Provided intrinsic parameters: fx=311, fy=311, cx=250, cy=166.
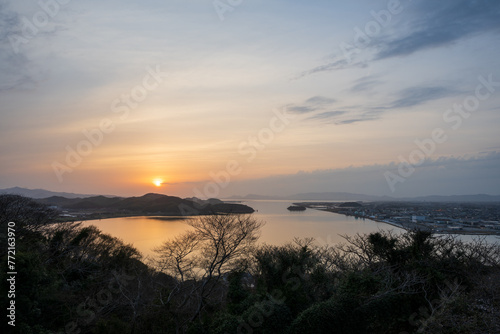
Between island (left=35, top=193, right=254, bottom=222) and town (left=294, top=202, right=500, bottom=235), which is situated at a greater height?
island (left=35, top=193, right=254, bottom=222)

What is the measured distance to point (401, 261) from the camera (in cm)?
1174

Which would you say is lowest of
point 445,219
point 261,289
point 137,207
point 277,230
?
point 277,230

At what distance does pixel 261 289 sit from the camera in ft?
36.4

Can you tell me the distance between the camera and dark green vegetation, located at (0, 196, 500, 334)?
7.77 meters

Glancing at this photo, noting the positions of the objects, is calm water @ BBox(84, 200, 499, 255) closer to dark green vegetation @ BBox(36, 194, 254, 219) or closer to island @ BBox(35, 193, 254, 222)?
island @ BBox(35, 193, 254, 222)

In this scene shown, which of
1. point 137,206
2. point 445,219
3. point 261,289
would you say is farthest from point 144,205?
point 261,289

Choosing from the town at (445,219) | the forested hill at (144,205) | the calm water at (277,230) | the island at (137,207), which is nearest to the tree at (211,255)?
the town at (445,219)

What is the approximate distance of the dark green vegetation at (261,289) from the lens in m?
7.77

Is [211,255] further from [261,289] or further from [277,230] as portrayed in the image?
[277,230]

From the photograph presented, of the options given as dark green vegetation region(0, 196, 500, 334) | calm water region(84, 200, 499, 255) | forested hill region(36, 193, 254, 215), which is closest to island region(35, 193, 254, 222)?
forested hill region(36, 193, 254, 215)

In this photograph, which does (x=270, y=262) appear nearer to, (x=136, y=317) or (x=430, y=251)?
(x=136, y=317)

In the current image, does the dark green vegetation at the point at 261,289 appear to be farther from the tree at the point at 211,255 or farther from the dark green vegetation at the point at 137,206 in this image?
the dark green vegetation at the point at 137,206

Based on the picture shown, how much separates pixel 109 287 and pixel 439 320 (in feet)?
38.6

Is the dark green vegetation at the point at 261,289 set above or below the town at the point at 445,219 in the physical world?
above
